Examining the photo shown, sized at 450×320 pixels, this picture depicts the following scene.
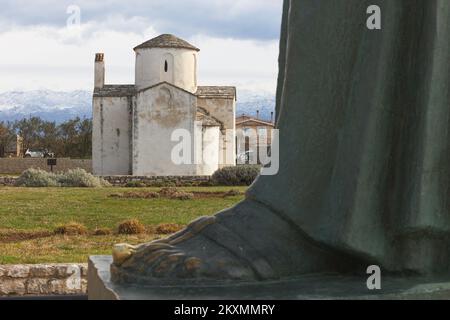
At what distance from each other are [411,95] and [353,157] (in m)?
0.24

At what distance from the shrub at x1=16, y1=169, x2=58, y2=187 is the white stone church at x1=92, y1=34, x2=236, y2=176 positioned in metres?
9.72

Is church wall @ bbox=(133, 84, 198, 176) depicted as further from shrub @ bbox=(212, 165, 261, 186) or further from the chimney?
shrub @ bbox=(212, 165, 261, 186)

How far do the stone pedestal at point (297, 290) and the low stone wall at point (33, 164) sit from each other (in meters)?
50.5

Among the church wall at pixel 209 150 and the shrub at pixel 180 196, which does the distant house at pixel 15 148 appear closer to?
the church wall at pixel 209 150

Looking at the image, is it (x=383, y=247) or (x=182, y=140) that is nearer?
(x=383, y=247)

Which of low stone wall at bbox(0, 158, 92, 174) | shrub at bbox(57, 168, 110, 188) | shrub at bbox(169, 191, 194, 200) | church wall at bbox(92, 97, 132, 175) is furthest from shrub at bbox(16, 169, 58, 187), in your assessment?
low stone wall at bbox(0, 158, 92, 174)

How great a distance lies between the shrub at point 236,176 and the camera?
32812 mm

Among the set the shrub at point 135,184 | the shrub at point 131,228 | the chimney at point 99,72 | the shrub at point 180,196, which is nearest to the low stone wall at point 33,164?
the chimney at point 99,72

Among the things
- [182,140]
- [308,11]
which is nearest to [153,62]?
[182,140]

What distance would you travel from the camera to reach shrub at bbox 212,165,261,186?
3281cm

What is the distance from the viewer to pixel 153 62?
42656 millimetres

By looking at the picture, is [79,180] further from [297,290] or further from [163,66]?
[297,290]
